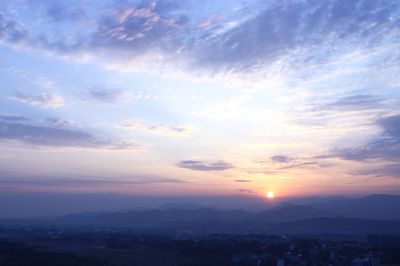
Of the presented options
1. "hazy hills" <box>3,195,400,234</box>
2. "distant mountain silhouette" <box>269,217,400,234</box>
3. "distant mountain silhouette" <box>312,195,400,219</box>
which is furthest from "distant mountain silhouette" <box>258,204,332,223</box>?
"distant mountain silhouette" <box>269,217,400,234</box>

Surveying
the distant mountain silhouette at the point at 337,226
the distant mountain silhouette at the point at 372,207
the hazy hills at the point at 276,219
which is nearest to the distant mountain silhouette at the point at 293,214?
the hazy hills at the point at 276,219

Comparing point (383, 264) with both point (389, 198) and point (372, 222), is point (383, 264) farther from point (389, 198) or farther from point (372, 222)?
point (389, 198)

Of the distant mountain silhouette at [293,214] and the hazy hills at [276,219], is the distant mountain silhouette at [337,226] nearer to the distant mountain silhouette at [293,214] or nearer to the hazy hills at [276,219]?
the hazy hills at [276,219]

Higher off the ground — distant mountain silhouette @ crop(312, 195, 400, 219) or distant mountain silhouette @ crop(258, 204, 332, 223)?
distant mountain silhouette @ crop(312, 195, 400, 219)

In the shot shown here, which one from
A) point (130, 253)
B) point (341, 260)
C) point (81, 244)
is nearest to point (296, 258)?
point (341, 260)

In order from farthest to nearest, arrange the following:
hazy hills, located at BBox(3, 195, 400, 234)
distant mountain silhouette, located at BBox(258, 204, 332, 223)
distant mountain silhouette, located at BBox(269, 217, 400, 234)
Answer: distant mountain silhouette, located at BBox(258, 204, 332, 223) → hazy hills, located at BBox(3, 195, 400, 234) → distant mountain silhouette, located at BBox(269, 217, 400, 234)

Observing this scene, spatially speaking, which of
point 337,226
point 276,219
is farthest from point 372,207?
point 337,226

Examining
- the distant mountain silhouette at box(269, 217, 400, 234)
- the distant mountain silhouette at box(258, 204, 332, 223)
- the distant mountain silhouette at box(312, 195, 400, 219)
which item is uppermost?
the distant mountain silhouette at box(312, 195, 400, 219)

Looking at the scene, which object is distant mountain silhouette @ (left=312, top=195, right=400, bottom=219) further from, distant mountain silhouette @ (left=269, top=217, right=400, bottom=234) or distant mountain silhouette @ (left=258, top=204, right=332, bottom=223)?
distant mountain silhouette @ (left=269, top=217, right=400, bottom=234)

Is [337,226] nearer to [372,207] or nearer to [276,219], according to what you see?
[276,219]

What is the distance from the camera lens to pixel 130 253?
38.3 m

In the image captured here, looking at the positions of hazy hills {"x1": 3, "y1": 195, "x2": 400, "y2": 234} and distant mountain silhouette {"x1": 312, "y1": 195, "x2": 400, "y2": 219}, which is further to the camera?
distant mountain silhouette {"x1": 312, "y1": 195, "x2": 400, "y2": 219}

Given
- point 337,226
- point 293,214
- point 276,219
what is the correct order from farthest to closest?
point 293,214 → point 276,219 → point 337,226

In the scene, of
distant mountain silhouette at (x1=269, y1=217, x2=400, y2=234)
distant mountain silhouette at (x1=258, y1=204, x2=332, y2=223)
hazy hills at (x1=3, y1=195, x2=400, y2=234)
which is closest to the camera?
distant mountain silhouette at (x1=269, y1=217, x2=400, y2=234)
